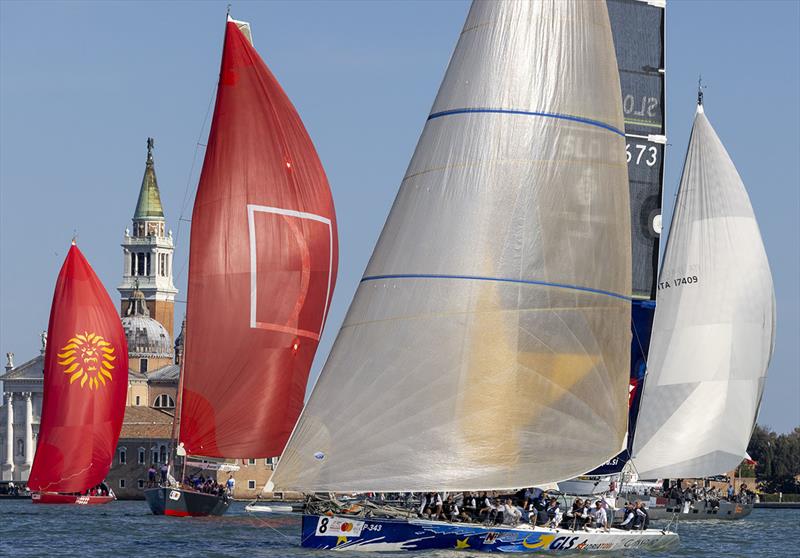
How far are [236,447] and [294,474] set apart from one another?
11.7 metres

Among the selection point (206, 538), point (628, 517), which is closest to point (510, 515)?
point (628, 517)

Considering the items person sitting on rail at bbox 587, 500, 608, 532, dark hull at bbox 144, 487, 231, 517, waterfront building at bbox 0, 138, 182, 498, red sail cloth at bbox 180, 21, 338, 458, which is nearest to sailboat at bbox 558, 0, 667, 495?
person sitting on rail at bbox 587, 500, 608, 532

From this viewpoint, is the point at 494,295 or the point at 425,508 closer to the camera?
the point at 494,295

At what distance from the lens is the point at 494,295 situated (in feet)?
89.3

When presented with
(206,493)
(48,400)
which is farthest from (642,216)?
(48,400)

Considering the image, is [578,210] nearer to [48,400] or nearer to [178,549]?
[178,549]

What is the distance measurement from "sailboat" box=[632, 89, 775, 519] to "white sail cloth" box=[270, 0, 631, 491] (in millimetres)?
15138

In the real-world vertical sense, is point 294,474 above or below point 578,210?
below

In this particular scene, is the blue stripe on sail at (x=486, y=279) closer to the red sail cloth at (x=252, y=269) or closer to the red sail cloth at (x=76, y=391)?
the red sail cloth at (x=252, y=269)

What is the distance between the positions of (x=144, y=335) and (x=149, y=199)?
531 inches

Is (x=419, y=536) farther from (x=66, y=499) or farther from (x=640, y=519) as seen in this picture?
(x=66, y=499)

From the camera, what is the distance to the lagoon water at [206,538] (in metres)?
33.0

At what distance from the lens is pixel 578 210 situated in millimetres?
27828

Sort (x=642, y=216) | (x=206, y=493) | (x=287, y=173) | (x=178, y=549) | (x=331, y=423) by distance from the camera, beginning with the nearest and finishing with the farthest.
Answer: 1. (x=331, y=423)
2. (x=178, y=549)
3. (x=642, y=216)
4. (x=287, y=173)
5. (x=206, y=493)
